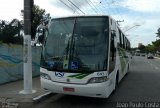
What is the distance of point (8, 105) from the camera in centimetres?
852

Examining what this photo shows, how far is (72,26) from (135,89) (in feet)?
15.9

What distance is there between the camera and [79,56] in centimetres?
859

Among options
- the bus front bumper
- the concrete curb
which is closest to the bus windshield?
A: the bus front bumper

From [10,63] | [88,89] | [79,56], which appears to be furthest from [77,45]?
[10,63]

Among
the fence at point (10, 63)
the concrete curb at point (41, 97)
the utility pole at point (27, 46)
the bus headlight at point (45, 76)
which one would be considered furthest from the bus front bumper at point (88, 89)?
the fence at point (10, 63)

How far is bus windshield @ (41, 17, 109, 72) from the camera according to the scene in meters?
8.49

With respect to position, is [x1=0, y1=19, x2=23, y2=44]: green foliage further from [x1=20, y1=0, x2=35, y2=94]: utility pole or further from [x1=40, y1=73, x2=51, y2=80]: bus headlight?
[x1=40, y1=73, x2=51, y2=80]: bus headlight

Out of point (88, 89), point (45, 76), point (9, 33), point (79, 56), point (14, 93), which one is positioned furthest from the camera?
point (9, 33)

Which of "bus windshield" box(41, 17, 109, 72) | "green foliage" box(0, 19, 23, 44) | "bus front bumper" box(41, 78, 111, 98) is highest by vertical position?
"green foliage" box(0, 19, 23, 44)

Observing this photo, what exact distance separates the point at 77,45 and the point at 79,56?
406mm

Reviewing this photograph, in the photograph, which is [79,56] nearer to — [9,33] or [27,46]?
[27,46]

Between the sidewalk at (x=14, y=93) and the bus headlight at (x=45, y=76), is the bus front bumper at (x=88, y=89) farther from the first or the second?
the sidewalk at (x=14, y=93)

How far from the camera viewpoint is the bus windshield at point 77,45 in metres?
8.49

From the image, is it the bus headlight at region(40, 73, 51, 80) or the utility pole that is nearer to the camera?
the bus headlight at region(40, 73, 51, 80)
